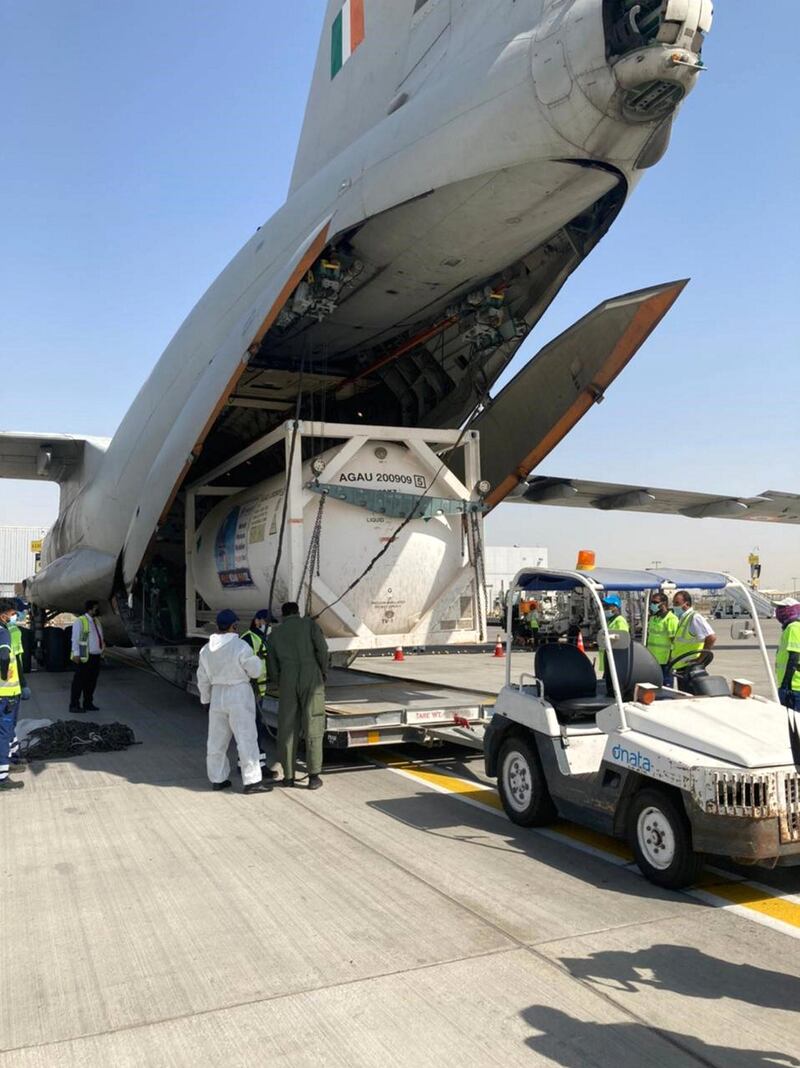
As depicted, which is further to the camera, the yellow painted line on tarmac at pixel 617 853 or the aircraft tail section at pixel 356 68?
the aircraft tail section at pixel 356 68

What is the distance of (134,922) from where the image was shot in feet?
14.7

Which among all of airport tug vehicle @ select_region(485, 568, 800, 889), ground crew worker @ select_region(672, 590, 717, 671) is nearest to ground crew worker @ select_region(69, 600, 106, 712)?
airport tug vehicle @ select_region(485, 568, 800, 889)

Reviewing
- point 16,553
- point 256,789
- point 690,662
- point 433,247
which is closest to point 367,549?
point 256,789

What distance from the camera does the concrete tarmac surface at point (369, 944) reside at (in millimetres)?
3248

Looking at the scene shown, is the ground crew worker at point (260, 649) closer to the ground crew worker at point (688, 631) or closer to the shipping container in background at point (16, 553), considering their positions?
the ground crew worker at point (688, 631)

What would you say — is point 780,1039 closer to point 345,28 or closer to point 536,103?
point 536,103

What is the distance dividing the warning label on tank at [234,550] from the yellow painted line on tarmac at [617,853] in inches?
103

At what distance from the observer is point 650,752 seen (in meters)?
4.94

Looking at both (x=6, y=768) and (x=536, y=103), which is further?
(x=6, y=768)

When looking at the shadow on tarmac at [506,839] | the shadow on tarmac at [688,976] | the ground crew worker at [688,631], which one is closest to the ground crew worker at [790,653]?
the ground crew worker at [688,631]

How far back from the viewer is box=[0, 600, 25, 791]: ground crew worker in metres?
7.36

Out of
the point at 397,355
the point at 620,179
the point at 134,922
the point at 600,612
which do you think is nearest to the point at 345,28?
the point at 397,355

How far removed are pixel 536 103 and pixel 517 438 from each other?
13.1 feet

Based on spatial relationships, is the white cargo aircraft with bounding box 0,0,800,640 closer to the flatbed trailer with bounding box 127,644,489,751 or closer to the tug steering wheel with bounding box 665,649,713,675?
the flatbed trailer with bounding box 127,644,489,751
